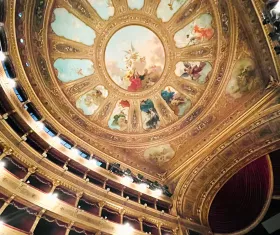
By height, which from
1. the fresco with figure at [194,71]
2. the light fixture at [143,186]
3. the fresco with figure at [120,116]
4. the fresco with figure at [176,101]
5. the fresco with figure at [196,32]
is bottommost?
the light fixture at [143,186]

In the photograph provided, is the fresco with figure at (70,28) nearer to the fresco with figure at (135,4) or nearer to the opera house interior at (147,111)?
the opera house interior at (147,111)

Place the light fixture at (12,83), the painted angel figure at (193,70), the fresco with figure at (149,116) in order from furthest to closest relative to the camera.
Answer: the fresco with figure at (149,116) → the painted angel figure at (193,70) → the light fixture at (12,83)

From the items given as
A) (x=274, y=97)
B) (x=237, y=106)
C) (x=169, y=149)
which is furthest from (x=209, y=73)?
(x=169, y=149)

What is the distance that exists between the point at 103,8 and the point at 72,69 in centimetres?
475

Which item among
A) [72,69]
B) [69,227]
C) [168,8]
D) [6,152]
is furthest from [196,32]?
[69,227]

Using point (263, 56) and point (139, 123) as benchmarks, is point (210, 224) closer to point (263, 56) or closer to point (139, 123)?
point (139, 123)

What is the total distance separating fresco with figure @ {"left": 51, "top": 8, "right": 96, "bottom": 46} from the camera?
14.6 meters

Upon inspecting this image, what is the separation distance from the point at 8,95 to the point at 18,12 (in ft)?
16.6

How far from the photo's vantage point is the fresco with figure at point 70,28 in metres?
14.6

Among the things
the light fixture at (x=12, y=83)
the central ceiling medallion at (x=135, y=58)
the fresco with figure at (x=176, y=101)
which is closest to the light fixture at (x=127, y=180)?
the fresco with figure at (x=176, y=101)

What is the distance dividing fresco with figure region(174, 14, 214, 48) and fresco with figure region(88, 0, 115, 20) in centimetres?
495

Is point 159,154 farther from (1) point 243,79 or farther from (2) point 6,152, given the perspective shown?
(2) point 6,152

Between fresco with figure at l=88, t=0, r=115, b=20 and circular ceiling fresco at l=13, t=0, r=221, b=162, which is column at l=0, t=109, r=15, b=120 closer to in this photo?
Answer: circular ceiling fresco at l=13, t=0, r=221, b=162

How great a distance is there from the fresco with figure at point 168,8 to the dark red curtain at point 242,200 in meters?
11.7
